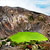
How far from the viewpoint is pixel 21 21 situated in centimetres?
1298

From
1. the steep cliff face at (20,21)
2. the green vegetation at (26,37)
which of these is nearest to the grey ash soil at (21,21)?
the steep cliff face at (20,21)

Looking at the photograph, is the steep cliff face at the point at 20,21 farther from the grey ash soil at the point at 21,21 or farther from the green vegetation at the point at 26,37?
the green vegetation at the point at 26,37

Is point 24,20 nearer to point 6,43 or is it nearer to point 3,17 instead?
point 3,17

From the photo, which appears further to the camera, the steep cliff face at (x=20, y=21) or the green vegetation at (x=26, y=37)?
the steep cliff face at (x=20, y=21)

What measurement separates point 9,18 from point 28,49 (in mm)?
3409

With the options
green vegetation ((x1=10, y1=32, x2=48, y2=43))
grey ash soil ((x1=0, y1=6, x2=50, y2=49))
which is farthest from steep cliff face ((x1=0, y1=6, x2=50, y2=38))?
green vegetation ((x1=10, y1=32, x2=48, y2=43))

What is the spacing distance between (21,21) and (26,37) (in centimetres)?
160

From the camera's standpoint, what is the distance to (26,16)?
13.3m

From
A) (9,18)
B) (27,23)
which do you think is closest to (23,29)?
(27,23)

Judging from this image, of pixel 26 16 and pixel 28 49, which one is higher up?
pixel 26 16

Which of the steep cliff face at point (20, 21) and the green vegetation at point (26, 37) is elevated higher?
the steep cliff face at point (20, 21)

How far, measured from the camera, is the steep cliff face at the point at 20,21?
1253 centimetres

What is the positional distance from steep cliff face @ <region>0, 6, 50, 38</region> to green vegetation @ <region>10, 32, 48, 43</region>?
49cm

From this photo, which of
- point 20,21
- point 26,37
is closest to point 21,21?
point 20,21
